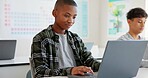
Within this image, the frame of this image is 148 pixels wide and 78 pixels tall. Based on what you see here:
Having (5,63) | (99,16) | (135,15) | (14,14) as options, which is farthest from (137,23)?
(99,16)

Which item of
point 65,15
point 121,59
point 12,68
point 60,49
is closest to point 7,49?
→ point 12,68

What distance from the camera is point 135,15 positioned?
211cm

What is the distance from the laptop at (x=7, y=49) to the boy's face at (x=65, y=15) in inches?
53.0

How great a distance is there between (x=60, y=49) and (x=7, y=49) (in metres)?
1.39

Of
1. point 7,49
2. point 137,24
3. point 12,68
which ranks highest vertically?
point 137,24

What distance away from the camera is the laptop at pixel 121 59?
3.57ft

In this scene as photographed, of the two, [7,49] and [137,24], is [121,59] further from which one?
[7,49]

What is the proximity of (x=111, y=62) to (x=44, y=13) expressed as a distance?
9.89ft

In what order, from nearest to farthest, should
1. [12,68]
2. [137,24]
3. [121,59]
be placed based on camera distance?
[121,59]
[137,24]
[12,68]

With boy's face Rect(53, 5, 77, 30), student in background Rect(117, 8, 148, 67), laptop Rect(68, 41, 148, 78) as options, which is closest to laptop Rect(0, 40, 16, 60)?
student in background Rect(117, 8, 148, 67)

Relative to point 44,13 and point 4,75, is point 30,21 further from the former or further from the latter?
point 4,75

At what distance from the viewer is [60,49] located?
1.44 m

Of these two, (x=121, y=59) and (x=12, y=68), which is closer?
(x=121, y=59)

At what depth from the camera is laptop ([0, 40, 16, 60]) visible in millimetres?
2586
